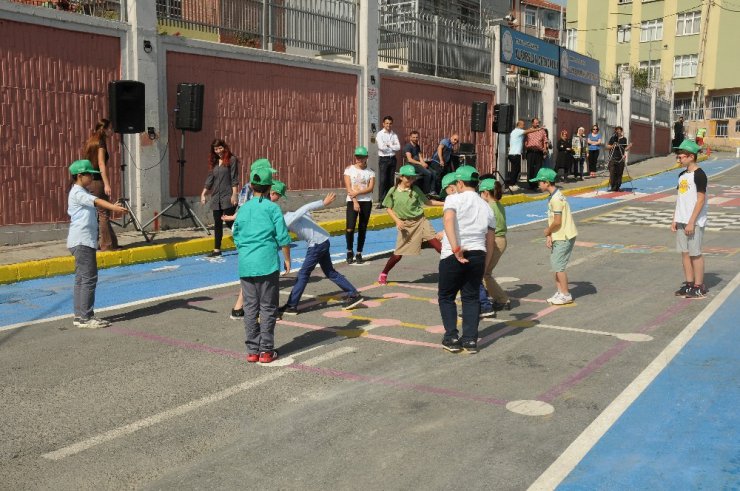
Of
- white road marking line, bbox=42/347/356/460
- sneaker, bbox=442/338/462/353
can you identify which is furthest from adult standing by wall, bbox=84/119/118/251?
sneaker, bbox=442/338/462/353

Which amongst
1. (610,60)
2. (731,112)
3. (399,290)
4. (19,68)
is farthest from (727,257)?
(610,60)

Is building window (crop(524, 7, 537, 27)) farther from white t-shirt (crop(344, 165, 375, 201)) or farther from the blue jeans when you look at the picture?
the blue jeans

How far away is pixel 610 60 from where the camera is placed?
72.7 meters

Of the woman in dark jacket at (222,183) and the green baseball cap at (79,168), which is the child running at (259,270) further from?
the woman in dark jacket at (222,183)

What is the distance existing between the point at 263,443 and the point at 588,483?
6.68 feet

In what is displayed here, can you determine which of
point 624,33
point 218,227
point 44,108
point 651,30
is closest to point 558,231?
point 218,227

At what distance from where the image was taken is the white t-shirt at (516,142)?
83.4 ft

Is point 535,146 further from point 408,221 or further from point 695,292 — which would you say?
point 695,292

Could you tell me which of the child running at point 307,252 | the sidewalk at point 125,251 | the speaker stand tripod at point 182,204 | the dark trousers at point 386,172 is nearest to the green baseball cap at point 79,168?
the child running at point 307,252

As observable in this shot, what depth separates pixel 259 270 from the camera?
7.04 metres

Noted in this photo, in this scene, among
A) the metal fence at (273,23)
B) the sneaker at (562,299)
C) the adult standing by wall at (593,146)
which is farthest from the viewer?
the adult standing by wall at (593,146)

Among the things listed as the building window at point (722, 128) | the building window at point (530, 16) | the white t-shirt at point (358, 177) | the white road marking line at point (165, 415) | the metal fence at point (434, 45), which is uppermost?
the building window at point (530, 16)

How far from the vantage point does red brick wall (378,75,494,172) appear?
22.5 meters

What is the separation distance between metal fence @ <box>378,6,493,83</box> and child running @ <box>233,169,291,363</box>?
1570 cm
